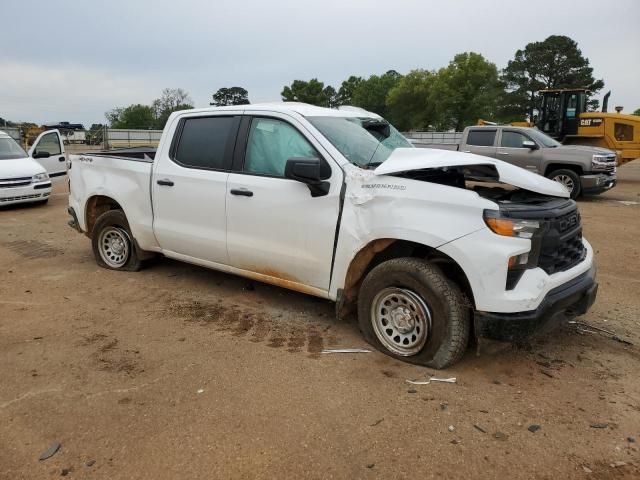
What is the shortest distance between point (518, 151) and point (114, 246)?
415 inches

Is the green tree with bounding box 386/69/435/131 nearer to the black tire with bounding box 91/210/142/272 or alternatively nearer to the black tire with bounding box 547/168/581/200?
the black tire with bounding box 547/168/581/200

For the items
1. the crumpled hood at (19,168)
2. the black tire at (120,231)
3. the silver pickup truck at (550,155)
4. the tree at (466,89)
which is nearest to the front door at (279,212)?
the black tire at (120,231)

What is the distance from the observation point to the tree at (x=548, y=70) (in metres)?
58.4

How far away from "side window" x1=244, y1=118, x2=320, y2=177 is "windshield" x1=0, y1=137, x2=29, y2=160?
30.3 ft

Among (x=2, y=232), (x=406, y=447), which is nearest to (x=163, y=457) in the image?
(x=406, y=447)

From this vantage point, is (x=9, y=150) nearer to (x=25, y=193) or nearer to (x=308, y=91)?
(x=25, y=193)

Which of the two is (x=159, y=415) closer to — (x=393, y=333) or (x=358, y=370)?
(x=358, y=370)

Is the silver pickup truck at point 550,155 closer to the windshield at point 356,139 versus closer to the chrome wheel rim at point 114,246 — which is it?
the windshield at point 356,139

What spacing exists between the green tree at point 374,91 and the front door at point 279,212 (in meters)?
66.9

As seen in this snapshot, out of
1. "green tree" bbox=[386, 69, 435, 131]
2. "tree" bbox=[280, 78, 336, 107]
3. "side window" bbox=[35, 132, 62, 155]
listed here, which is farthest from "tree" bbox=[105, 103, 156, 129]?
"side window" bbox=[35, 132, 62, 155]

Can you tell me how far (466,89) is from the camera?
46.8 metres

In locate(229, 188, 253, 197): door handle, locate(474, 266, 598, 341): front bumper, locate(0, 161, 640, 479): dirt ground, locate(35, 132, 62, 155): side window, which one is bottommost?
locate(0, 161, 640, 479): dirt ground

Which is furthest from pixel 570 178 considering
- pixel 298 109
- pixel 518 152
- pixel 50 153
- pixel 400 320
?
pixel 50 153

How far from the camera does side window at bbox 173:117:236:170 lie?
4668 mm
